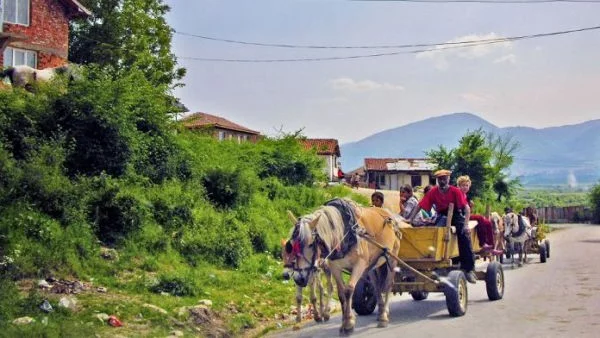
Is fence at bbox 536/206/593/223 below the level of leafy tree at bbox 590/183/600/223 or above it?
below

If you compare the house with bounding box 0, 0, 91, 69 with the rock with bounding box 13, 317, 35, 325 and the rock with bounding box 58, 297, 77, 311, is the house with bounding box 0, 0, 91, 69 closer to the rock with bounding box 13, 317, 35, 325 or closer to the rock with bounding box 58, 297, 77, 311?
the rock with bounding box 58, 297, 77, 311

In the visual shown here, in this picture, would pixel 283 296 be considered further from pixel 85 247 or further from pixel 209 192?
pixel 209 192

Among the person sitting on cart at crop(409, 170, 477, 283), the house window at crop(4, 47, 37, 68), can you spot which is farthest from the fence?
the person sitting on cart at crop(409, 170, 477, 283)

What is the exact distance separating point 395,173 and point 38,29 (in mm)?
59298

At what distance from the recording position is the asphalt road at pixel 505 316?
1097cm

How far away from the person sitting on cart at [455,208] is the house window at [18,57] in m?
22.6

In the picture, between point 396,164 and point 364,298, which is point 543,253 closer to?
point 364,298

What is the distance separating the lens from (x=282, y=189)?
89.7 ft

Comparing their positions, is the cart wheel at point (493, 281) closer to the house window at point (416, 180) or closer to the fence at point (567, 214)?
the house window at point (416, 180)

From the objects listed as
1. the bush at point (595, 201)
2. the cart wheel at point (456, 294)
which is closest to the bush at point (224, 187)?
the cart wheel at point (456, 294)

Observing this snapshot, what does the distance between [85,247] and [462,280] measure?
24.4 ft

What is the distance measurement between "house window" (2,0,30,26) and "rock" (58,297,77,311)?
21.9 metres

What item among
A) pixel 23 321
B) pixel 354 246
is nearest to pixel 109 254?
pixel 23 321

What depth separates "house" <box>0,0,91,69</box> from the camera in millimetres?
30312
